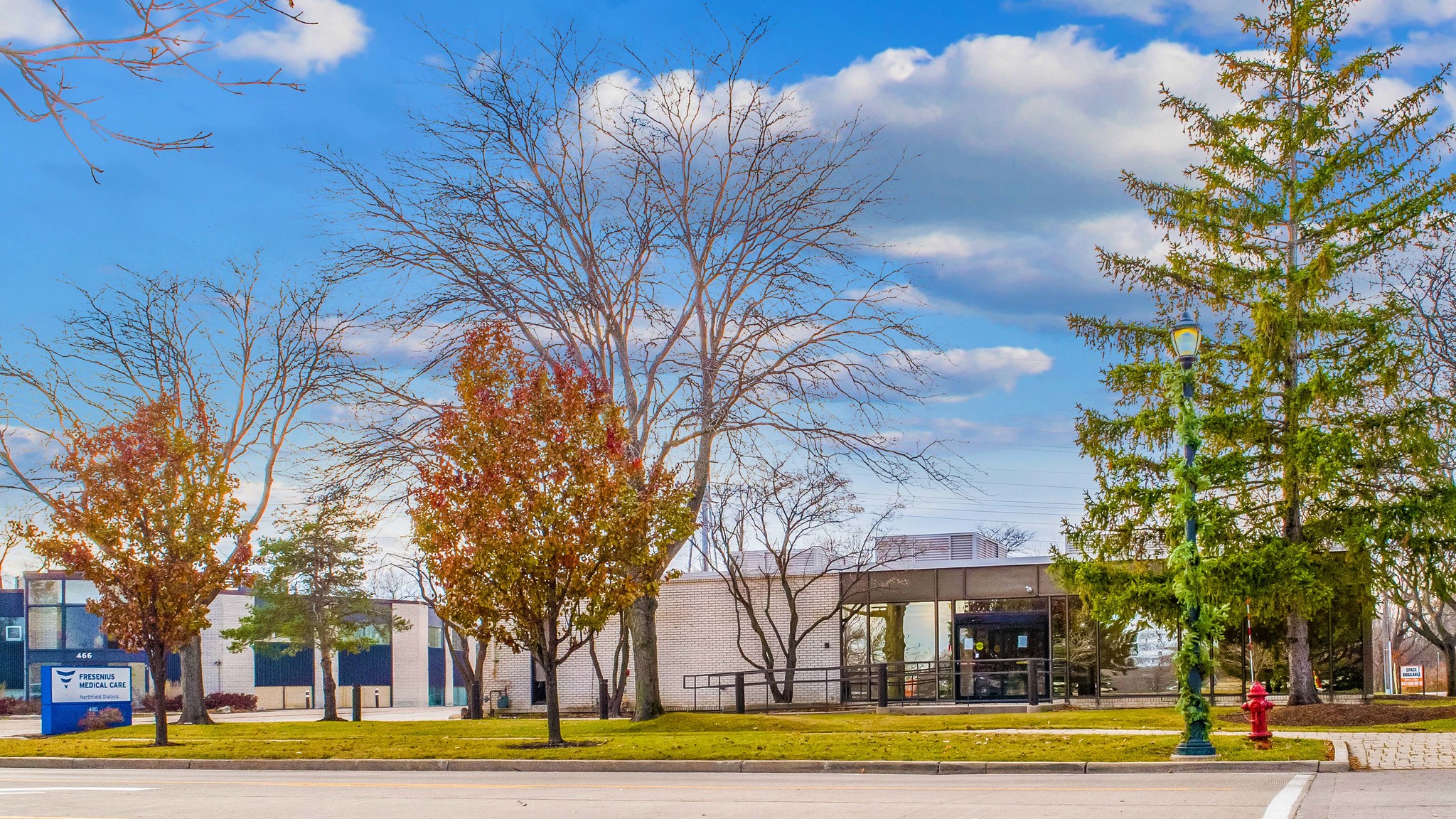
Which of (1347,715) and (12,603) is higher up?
(1347,715)

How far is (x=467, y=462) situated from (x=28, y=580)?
5111cm

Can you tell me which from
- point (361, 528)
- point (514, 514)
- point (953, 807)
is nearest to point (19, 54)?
point (953, 807)

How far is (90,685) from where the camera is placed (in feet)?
105

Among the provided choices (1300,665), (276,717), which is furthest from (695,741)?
(276,717)

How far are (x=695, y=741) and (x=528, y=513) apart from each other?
176 inches

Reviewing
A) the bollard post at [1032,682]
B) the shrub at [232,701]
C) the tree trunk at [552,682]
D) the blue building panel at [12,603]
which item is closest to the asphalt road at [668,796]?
the tree trunk at [552,682]

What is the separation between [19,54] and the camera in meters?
5.41

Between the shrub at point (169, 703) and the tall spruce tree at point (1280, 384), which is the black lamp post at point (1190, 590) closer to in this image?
the tall spruce tree at point (1280, 384)

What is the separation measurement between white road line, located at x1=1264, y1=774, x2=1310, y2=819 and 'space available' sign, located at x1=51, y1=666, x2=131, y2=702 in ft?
90.9

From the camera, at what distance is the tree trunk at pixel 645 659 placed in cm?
2744

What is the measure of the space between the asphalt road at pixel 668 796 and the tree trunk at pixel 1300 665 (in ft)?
35.1

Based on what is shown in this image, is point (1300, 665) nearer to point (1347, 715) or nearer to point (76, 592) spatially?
point (1347, 715)

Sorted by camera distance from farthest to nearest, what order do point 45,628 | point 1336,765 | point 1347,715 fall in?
point 45,628
point 1347,715
point 1336,765

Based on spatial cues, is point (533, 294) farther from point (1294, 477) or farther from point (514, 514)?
point (1294, 477)
